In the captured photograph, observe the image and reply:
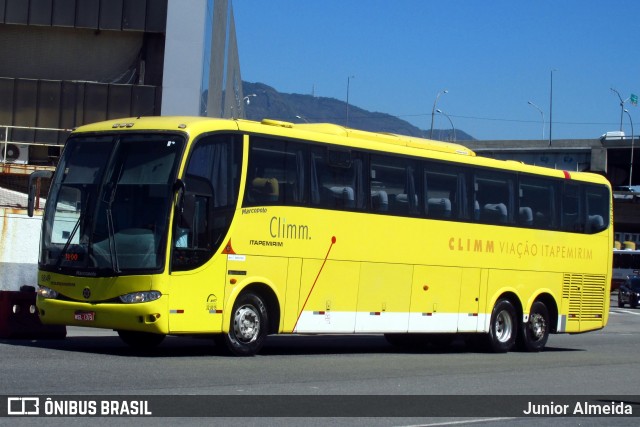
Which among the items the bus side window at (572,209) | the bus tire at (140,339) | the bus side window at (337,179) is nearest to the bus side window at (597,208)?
the bus side window at (572,209)

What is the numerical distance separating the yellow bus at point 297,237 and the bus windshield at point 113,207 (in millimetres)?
19

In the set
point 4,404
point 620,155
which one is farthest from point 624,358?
point 620,155

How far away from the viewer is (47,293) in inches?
612

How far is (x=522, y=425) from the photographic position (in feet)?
35.2

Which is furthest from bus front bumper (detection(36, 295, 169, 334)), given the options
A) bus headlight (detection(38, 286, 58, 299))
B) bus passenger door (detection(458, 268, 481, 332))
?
bus passenger door (detection(458, 268, 481, 332))

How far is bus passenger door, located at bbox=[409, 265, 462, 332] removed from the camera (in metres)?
19.4

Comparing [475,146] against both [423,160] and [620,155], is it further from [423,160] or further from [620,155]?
[423,160]

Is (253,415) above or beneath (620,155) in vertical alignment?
beneath

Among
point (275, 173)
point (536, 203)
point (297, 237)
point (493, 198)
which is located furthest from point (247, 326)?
point (536, 203)

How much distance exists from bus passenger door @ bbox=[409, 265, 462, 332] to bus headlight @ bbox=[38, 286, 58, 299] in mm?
6557

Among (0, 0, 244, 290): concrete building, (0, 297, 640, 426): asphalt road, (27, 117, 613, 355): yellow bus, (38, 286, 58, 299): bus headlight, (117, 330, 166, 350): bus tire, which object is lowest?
(0, 297, 640, 426): asphalt road

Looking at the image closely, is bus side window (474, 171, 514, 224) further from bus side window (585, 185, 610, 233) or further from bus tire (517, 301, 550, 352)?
bus side window (585, 185, 610, 233)

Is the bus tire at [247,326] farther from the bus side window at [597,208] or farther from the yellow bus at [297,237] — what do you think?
the bus side window at [597,208]

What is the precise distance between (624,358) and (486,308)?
2963 millimetres
